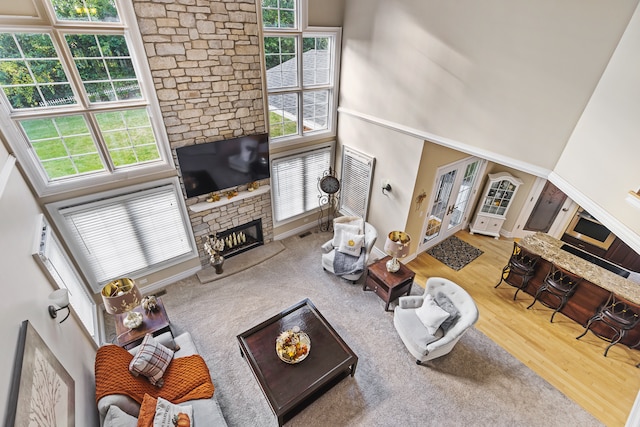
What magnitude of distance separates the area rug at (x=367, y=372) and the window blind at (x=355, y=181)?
1.82m

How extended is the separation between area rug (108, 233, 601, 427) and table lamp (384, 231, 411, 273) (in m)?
0.76

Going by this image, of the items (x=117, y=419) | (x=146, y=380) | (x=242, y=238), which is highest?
(x=117, y=419)

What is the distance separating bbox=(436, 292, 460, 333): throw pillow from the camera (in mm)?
4215

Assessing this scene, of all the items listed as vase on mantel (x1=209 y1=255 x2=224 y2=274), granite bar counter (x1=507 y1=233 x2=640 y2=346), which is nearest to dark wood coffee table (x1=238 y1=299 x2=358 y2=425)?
vase on mantel (x1=209 y1=255 x2=224 y2=274)

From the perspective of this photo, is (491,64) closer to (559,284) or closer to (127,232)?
(559,284)

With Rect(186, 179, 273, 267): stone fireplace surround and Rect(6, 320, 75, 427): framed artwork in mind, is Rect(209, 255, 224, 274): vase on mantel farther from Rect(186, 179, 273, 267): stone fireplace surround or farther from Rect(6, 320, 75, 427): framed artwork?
Rect(6, 320, 75, 427): framed artwork

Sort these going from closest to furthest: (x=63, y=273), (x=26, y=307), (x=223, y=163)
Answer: (x=26, y=307) < (x=63, y=273) < (x=223, y=163)

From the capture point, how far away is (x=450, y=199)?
638cm

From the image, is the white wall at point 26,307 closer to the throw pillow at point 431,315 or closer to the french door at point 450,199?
Answer: the throw pillow at point 431,315

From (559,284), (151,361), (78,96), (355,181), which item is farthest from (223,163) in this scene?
(559,284)

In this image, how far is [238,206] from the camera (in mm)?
5828

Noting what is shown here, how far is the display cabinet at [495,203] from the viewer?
6.73m

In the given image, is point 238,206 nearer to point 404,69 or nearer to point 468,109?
point 404,69

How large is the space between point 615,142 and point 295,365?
4.14 m
